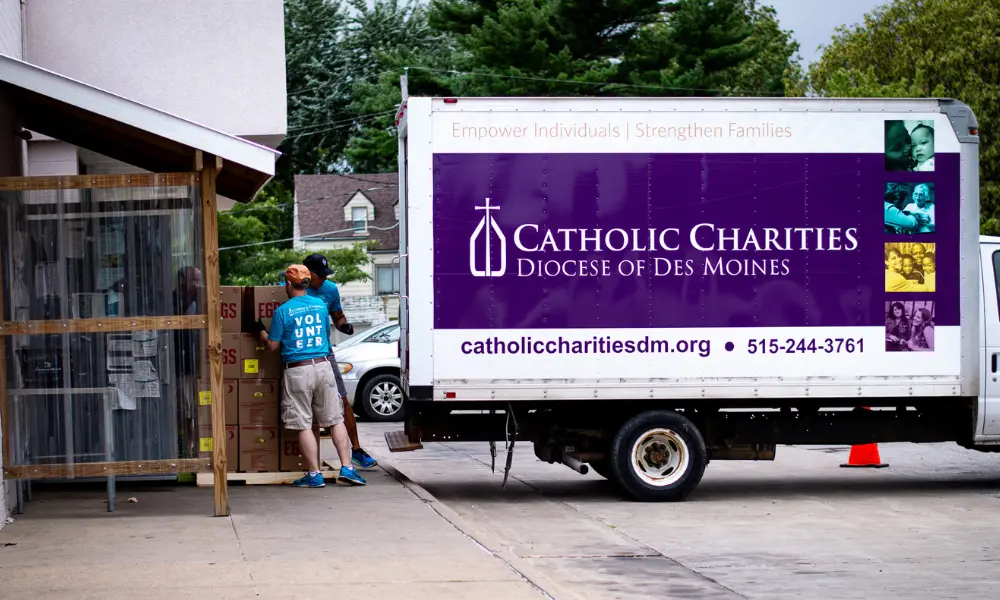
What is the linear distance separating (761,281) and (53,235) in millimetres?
5554

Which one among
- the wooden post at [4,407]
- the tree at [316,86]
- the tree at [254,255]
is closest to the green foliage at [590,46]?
the tree at [254,255]

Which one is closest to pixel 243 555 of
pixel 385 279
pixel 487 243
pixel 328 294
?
pixel 487 243

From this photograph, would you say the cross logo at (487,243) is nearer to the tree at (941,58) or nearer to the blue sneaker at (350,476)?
the blue sneaker at (350,476)

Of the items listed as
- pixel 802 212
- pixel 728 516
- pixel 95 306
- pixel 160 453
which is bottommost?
pixel 728 516

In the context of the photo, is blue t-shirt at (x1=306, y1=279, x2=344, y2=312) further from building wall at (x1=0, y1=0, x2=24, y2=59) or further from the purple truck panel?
building wall at (x1=0, y1=0, x2=24, y2=59)

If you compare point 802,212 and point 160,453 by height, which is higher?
point 802,212

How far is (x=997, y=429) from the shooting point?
11500 mm

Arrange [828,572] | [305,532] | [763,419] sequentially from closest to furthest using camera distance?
[828,572], [305,532], [763,419]

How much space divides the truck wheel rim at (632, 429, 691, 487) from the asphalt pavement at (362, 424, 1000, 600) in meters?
0.25

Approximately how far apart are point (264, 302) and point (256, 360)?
517 millimetres

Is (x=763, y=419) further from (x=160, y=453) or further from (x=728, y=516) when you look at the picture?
(x=160, y=453)

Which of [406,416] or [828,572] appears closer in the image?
[828,572]

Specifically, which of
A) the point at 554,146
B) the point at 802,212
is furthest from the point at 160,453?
the point at 802,212

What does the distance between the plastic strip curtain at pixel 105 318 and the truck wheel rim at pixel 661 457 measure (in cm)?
368
